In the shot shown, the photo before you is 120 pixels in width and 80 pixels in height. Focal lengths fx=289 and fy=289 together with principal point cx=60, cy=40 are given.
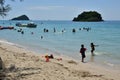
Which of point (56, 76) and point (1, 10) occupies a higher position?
point (1, 10)

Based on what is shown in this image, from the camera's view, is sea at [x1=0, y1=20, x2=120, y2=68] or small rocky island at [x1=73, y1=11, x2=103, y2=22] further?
small rocky island at [x1=73, y1=11, x2=103, y2=22]

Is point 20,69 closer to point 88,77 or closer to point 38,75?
point 38,75

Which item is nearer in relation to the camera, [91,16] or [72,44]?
[72,44]

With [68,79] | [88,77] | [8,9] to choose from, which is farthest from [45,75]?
[8,9]

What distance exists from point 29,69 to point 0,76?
293cm

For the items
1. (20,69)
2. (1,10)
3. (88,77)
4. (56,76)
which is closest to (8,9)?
(1,10)

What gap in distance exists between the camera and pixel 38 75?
41.5ft

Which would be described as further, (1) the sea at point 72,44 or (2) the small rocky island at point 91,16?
(2) the small rocky island at point 91,16

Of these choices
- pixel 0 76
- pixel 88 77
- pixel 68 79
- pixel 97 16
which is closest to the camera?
pixel 0 76

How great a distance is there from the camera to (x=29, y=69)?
46.5ft

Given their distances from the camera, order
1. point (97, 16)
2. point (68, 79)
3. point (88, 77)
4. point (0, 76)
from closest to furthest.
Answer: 1. point (0, 76)
2. point (68, 79)
3. point (88, 77)
4. point (97, 16)

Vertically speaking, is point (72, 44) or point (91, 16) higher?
point (72, 44)

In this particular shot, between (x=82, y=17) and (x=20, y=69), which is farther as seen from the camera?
(x=82, y=17)

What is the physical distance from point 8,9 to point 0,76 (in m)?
3.64
